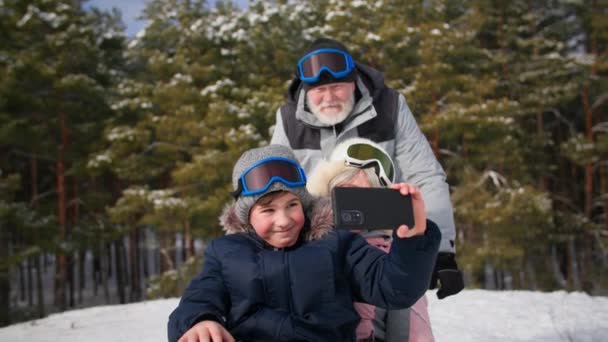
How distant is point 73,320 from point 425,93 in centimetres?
903

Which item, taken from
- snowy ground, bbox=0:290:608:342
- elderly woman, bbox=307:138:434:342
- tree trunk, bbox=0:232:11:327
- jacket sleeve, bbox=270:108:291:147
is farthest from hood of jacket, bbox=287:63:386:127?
tree trunk, bbox=0:232:11:327

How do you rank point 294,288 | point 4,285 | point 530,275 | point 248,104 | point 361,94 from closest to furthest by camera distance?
point 294,288, point 361,94, point 248,104, point 4,285, point 530,275

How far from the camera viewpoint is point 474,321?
14.2 ft

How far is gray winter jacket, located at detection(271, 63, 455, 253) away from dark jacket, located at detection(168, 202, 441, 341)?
656 millimetres

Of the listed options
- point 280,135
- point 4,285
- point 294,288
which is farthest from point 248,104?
→ point 294,288

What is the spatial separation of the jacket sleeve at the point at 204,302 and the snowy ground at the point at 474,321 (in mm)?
2613

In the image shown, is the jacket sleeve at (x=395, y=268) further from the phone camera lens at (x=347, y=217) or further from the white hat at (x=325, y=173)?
the white hat at (x=325, y=173)

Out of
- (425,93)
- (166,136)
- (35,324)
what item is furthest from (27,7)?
(35,324)

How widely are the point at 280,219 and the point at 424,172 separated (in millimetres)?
867

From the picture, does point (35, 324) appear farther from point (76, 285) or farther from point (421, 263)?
point (76, 285)

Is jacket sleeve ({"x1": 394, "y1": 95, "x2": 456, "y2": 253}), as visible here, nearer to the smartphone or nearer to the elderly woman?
the elderly woman

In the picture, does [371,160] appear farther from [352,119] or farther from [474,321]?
[474,321]

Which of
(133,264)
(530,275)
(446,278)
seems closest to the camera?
(446,278)

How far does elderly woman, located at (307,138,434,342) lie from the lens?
5.91 ft
